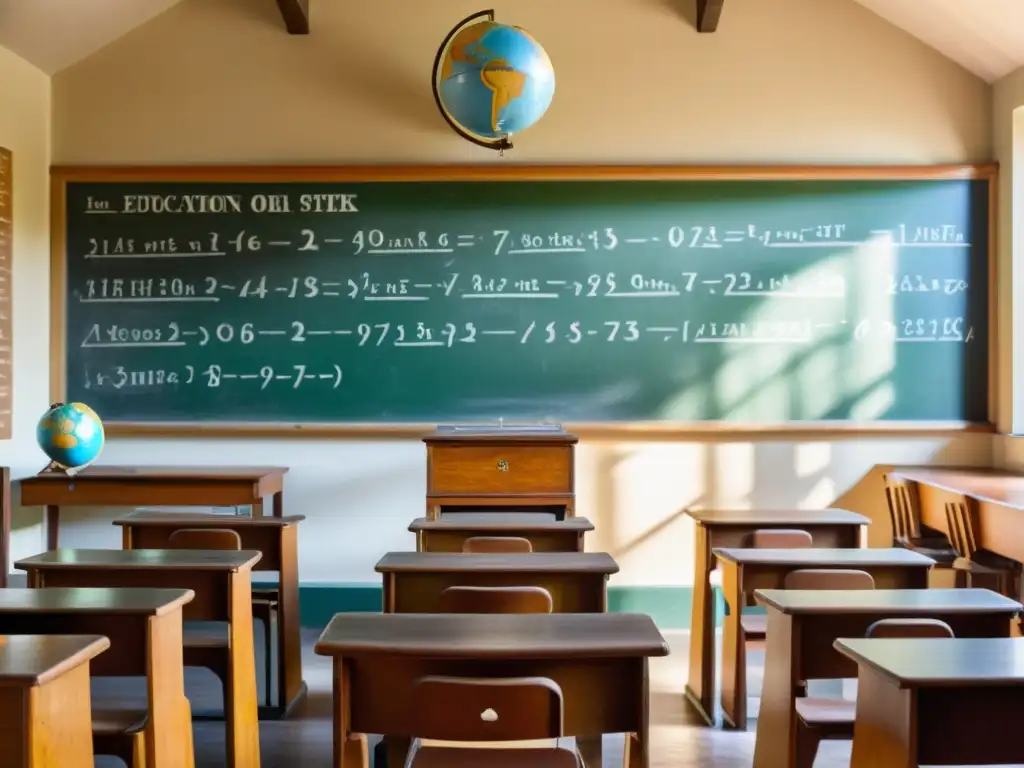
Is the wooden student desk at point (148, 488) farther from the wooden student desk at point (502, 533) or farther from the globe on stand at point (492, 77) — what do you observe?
the globe on stand at point (492, 77)

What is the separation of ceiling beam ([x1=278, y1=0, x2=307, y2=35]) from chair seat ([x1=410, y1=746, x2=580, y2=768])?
4.02 meters

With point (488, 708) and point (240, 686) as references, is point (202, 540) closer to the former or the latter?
point (240, 686)

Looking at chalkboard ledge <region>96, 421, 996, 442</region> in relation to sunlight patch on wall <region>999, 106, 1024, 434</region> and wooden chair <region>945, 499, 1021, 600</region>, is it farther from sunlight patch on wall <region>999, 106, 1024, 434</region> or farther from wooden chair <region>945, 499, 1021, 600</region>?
wooden chair <region>945, 499, 1021, 600</region>

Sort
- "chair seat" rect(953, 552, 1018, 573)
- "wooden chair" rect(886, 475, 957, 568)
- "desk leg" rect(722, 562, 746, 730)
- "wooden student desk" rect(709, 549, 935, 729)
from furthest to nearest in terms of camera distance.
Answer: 1. "wooden chair" rect(886, 475, 957, 568)
2. "chair seat" rect(953, 552, 1018, 573)
3. "desk leg" rect(722, 562, 746, 730)
4. "wooden student desk" rect(709, 549, 935, 729)

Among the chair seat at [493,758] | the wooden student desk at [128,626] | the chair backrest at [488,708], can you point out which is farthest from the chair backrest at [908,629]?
the wooden student desk at [128,626]

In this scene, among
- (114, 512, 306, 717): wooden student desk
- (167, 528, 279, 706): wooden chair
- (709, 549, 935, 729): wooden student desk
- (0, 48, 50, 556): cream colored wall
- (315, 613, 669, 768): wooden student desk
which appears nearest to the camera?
(315, 613, 669, 768): wooden student desk

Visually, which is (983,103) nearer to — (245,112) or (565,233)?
(565,233)

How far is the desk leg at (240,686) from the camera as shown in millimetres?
2678

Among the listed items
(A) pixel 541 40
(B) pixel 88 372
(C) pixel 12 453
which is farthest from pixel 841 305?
(C) pixel 12 453

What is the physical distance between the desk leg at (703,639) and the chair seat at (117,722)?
2.01 metres

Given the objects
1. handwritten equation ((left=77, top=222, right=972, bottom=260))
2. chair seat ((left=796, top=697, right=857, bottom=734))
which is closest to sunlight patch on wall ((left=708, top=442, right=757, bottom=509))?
handwritten equation ((left=77, top=222, right=972, bottom=260))

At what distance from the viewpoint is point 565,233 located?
5059 millimetres

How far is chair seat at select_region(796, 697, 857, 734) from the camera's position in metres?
2.34

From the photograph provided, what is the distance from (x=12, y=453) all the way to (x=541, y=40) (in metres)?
3.44
